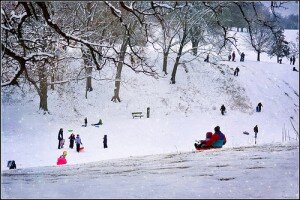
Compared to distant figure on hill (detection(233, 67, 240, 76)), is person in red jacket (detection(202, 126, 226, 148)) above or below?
below

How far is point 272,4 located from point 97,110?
2350 cm

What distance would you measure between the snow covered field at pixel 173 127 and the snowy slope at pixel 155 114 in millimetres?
57

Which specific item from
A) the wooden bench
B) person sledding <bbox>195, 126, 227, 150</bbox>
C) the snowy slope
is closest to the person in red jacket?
person sledding <bbox>195, 126, 227, 150</bbox>

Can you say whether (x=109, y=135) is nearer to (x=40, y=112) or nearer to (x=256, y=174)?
(x=40, y=112)

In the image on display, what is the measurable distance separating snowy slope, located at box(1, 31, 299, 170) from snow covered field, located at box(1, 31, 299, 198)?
2.2 inches

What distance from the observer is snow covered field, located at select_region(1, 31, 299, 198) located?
2.29m

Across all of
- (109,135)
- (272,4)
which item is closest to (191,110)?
(109,135)

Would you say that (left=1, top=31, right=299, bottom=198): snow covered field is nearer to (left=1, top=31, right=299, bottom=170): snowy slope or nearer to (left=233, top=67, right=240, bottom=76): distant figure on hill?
(left=1, top=31, right=299, bottom=170): snowy slope

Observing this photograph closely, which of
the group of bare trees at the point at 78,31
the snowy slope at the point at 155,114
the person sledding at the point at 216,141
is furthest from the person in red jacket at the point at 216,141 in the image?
the snowy slope at the point at 155,114

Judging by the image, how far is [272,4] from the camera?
5.54 m

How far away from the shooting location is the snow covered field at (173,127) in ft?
7.52

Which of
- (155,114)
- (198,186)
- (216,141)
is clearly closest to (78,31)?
(216,141)

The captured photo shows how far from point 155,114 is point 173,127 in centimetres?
310

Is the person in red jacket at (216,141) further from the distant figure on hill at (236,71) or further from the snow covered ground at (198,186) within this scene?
the distant figure on hill at (236,71)
